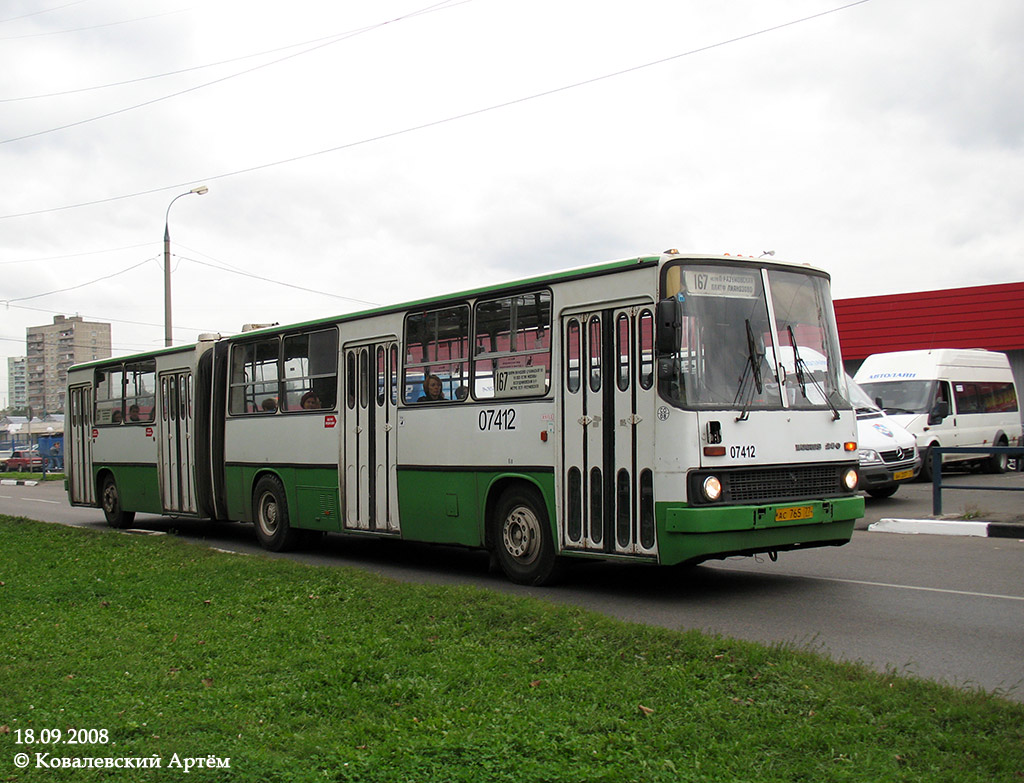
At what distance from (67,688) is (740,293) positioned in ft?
19.9

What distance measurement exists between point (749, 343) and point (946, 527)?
6451 mm

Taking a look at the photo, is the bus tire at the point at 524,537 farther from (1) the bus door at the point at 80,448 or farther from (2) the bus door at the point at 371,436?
(1) the bus door at the point at 80,448

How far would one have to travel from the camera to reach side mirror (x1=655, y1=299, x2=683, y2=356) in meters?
8.18

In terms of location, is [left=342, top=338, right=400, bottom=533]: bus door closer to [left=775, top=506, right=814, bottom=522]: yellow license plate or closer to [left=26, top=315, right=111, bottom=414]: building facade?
[left=775, top=506, right=814, bottom=522]: yellow license plate

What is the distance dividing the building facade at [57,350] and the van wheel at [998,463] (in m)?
52.6

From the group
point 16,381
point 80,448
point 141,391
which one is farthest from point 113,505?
point 16,381

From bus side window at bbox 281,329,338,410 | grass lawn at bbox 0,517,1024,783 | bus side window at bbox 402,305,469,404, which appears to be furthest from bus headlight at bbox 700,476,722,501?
bus side window at bbox 281,329,338,410

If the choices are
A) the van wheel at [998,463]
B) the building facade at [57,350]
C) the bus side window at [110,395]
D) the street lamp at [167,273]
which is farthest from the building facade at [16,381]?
the van wheel at [998,463]

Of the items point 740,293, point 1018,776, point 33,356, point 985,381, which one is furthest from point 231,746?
point 33,356

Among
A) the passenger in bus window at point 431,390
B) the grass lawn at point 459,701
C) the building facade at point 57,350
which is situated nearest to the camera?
the grass lawn at point 459,701

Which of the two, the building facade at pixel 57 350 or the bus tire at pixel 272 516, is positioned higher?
the building facade at pixel 57 350

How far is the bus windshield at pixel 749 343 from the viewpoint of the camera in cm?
853

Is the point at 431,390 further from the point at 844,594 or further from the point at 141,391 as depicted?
the point at 141,391

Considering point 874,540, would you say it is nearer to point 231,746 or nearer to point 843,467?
point 843,467
